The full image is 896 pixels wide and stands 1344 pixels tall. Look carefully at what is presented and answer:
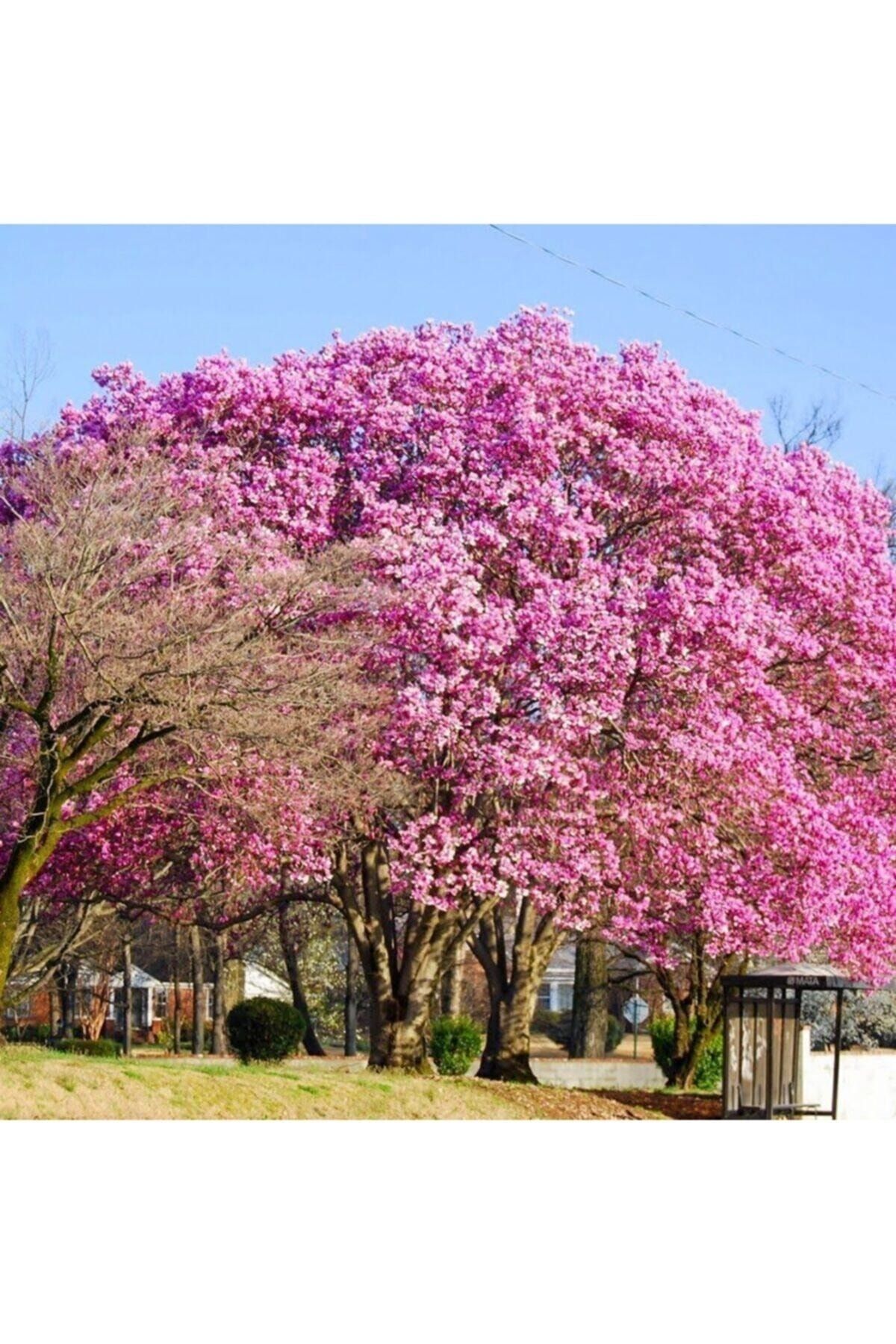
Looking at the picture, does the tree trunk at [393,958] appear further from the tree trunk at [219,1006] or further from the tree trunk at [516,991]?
the tree trunk at [219,1006]

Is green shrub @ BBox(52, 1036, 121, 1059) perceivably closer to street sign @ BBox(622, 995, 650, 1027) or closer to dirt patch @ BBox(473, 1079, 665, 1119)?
dirt patch @ BBox(473, 1079, 665, 1119)

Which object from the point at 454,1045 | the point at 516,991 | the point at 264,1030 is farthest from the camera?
the point at 454,1045

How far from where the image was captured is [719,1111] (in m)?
24.5

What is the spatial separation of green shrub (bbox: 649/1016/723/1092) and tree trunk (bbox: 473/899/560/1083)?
186 inches

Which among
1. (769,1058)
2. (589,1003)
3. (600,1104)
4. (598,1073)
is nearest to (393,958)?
(600,1104)

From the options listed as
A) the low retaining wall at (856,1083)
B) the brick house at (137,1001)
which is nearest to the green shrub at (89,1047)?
the brick house at (137,1001)

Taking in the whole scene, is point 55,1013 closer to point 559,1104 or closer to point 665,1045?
point 665,1045

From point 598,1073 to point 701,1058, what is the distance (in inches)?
94.1

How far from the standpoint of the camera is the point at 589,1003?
111 feet

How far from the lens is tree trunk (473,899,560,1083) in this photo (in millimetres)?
24422

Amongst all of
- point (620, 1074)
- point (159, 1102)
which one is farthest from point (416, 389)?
point (620, 1074)

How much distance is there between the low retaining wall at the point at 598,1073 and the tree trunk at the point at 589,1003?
1.17 m

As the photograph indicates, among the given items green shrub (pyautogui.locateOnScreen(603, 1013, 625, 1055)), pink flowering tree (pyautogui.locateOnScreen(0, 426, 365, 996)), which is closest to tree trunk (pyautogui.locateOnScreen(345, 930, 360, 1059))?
green shrub (pyautogui.locateOnScreen(603, 1013, 625, 1055))
